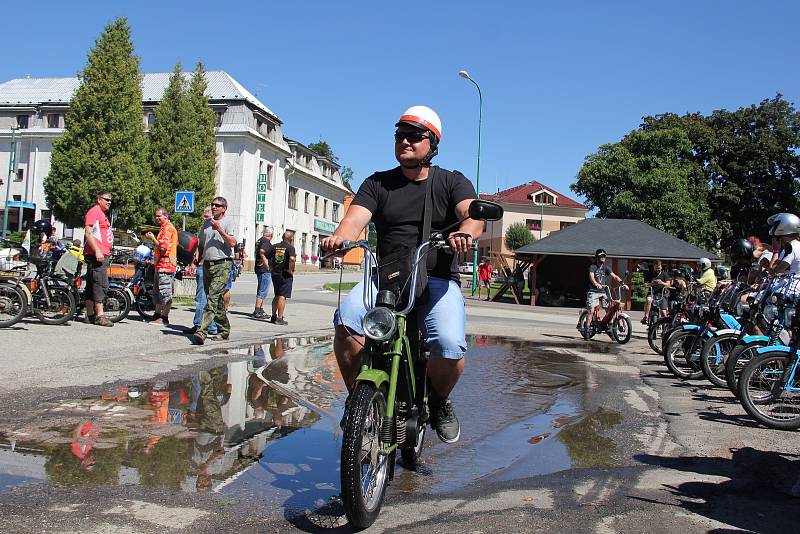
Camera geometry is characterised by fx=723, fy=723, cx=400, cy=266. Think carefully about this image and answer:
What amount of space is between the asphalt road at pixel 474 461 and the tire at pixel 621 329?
18.5 ft

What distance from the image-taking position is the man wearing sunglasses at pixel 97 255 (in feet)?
32.9

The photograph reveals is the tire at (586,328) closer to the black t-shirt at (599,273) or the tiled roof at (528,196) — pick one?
the black t-shirt at (599,273)

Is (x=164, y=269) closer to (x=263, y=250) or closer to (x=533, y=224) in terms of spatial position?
(x=263, y=250)

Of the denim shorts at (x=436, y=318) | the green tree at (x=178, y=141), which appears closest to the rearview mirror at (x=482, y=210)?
the denim shorts at (x=436, y=318)

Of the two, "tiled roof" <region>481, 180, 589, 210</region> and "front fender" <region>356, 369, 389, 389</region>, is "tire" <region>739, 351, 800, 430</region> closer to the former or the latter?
"front fender" <region>356, 369, 389, 389</region>

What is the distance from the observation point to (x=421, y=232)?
13.3 ft

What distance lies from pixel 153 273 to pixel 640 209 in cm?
4300

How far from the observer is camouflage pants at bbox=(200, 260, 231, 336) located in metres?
9.52

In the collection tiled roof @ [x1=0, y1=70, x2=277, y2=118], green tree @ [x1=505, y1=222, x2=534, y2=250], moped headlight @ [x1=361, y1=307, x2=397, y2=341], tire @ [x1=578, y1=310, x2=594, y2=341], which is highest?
tiled roof @ [x1=0, y1=70, x2=277, y2=118]

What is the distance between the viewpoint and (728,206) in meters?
50.7

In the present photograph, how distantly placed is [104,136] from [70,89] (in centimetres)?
1955

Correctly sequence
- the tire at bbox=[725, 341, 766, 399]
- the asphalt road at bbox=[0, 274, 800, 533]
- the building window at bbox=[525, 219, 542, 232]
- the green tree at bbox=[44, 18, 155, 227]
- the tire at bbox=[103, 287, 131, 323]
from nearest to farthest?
the asphalt road at bbox=[0, 274, 800, 533]
the tire at bbox=[725, 341, 766, 399]
the tire at bbox=[103, 287, 131, 323]
the green tree at bbox=[44, 18, 155, 227]
the building window at bbox=[525, 219, 542, 232]

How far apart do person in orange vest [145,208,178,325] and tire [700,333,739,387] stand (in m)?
7.86

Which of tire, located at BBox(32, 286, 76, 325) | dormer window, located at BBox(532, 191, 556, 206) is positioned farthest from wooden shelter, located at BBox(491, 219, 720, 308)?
dormer window, located at BBox(532, 191, 556, 206)
